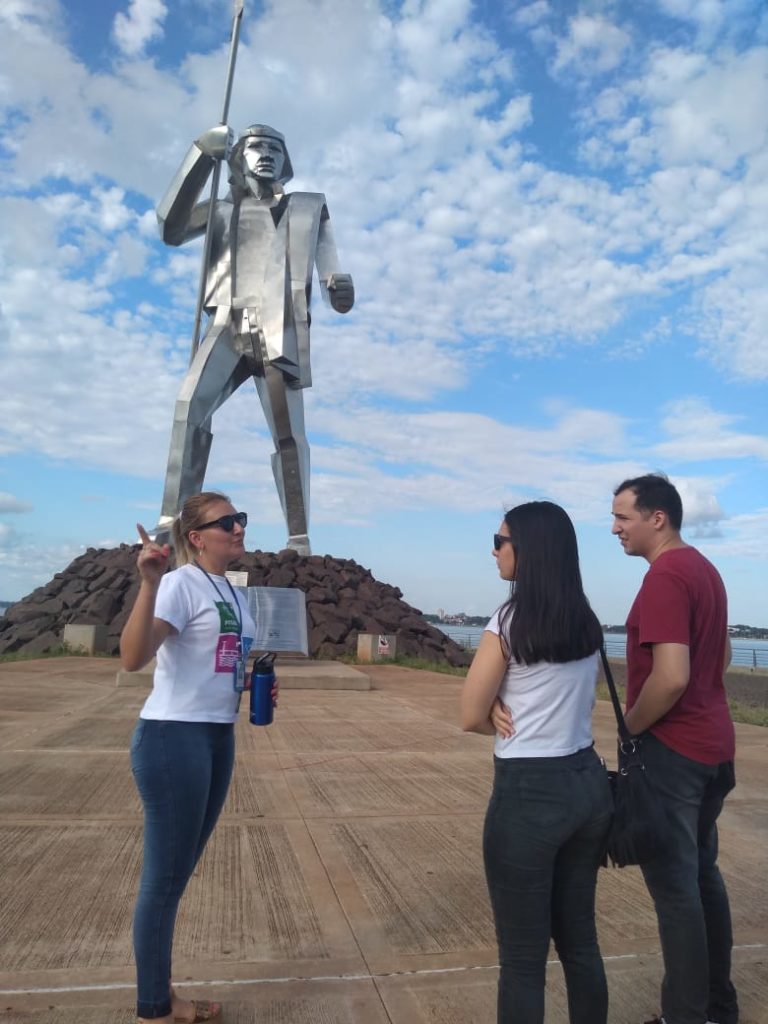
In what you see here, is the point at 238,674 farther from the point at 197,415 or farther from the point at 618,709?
the point at 197,415

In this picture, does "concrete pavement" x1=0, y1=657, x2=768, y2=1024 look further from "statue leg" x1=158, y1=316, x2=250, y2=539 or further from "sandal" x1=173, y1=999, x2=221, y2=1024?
"statue leg" x1=158, y1=316, x2=250, y2=539

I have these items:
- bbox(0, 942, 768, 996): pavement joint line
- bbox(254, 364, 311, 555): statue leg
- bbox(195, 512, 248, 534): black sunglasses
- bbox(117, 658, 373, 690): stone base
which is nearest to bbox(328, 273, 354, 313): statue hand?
bbox(254, 364, 311, 555): statue leg

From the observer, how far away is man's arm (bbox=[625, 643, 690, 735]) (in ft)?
7.10

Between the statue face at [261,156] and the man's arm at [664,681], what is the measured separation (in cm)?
1276

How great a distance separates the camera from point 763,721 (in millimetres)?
9008

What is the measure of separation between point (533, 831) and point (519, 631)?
1.43ft

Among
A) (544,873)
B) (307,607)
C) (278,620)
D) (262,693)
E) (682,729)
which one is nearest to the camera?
(544,873)

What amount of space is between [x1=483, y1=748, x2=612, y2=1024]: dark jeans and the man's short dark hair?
0.79m

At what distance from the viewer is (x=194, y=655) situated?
2.30 metres

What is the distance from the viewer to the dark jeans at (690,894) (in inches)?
84.6

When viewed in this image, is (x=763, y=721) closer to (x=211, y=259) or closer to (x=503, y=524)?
(x=503, y=524)

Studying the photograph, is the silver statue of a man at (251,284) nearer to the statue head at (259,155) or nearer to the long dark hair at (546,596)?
the statue head at (259,155)

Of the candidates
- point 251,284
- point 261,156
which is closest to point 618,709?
point 251,284

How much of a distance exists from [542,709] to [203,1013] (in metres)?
1.27
